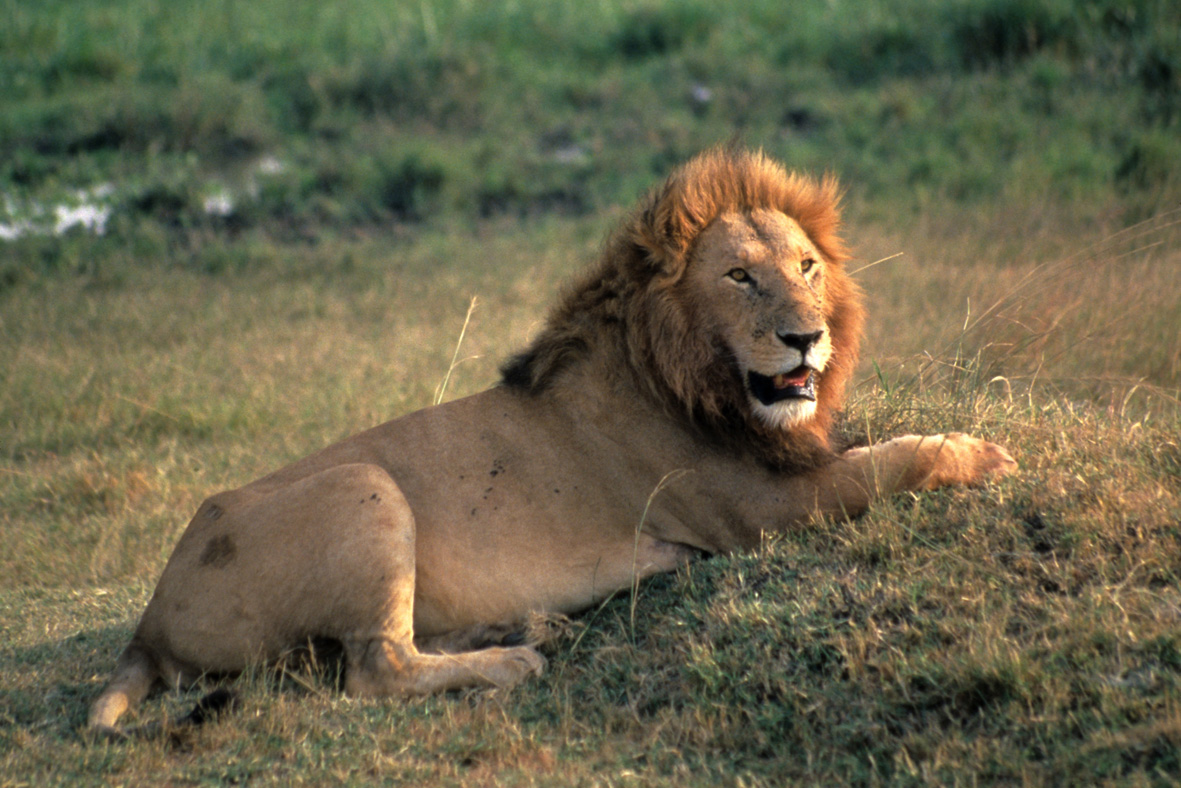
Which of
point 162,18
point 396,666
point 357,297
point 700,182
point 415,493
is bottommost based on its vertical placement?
point 162,18

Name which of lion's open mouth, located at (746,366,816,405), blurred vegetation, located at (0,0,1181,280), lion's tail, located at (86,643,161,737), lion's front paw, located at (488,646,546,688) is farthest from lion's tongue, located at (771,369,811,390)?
blurred vegetation, located at (0,0,1181,280)

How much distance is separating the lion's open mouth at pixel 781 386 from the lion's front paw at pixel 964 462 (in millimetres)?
409

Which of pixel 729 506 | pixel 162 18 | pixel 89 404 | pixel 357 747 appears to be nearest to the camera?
pixel 357 747

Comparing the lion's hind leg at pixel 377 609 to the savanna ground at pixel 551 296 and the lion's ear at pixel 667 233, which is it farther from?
the lion's ear at pixel 667 233

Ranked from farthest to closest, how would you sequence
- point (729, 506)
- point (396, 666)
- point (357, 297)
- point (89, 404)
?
point (357, 297) < point (89, 404) < point (729, 506) < point (396, 666)

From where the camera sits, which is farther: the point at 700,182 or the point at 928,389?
the point at 928,389

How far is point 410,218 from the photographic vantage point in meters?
12.4

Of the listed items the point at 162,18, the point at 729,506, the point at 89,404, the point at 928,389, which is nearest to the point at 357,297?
the point at 89,404

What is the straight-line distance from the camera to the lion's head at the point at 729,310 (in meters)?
3.70

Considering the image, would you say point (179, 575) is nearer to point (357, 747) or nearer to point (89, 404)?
point (357, 747)

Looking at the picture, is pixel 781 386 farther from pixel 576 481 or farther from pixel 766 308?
pixel 576 481

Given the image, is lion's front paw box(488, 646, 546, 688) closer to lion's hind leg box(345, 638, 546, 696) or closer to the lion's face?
lion's hind leg box(345, 638, 546, 696)

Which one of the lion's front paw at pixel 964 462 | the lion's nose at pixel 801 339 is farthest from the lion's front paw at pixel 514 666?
the lion's front paw at pixel 964 462

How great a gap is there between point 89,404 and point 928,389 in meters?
4.78
